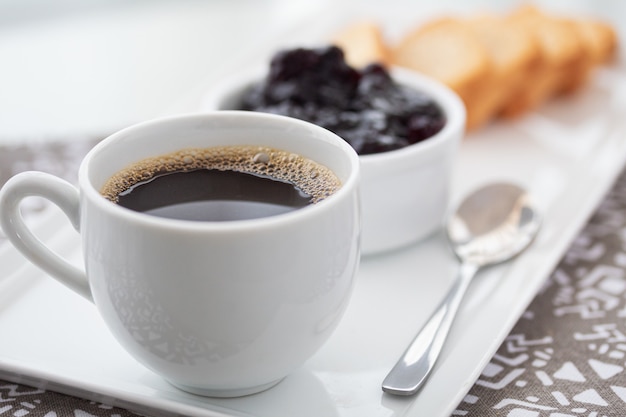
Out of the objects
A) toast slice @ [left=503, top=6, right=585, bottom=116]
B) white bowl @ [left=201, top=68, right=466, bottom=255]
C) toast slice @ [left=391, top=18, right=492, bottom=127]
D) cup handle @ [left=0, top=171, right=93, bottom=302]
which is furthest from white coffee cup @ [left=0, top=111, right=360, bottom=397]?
toast slice @ [left=503, top=6, right=585, bottom=116]

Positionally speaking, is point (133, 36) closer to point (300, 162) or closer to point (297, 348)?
point (300, 162)

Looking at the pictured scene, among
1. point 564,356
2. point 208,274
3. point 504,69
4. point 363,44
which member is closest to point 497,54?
point 504,69

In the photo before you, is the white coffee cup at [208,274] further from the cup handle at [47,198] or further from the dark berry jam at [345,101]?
the dark berry jam at [345,101]

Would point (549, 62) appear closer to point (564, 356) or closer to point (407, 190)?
point (407, 190)

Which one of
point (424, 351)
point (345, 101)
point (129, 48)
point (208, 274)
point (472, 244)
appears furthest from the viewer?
point (129, 48)

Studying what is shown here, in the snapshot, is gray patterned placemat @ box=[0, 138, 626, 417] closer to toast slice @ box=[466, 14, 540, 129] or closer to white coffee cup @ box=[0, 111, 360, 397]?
white coffee cup @ box=[0, 111, 360, 397]

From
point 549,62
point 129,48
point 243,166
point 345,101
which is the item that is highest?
point 243,166

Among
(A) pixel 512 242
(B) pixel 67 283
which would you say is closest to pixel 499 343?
(A) pixel 512 242
